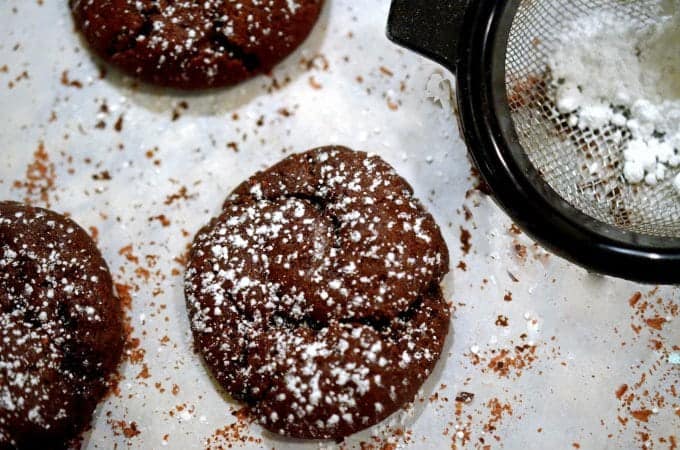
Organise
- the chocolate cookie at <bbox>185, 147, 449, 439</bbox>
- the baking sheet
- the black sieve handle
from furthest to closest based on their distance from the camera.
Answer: the baking sheet → the chocolate cookie at <bbox>185, 147, 449, 439</bbox> → the black sieve handle

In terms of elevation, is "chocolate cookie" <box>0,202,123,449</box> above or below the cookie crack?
below

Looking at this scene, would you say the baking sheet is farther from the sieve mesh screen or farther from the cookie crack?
the sieve mesh screen

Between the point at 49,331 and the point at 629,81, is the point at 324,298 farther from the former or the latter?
the point at 629,81

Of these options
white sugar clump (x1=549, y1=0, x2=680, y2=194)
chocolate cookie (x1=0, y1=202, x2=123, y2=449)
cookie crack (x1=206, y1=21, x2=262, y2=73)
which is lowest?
chocolate cookie (x1=0, y1=202, x2=123, y2=449)

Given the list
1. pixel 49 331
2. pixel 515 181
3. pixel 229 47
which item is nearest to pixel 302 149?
pixel 229 47

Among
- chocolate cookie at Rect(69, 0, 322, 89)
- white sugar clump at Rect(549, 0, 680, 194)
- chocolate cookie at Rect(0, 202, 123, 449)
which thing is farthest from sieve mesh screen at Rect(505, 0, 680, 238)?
chocolate cookie at Rect(0, 202, 123, 449)
